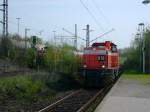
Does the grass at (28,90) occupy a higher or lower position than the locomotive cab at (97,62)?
lower

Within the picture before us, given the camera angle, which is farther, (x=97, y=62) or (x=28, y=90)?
(x=97, y=62)

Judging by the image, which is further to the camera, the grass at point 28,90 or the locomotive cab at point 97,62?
the locomotive cab at point 97,62

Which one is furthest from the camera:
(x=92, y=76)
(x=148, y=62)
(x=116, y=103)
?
(x=148, y=62)

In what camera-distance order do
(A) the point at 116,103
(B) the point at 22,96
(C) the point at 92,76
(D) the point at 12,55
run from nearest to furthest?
(A) the point at 116,103
(B) the point at 22,96
(C) the point at 92,76
(D) the point at 12,55

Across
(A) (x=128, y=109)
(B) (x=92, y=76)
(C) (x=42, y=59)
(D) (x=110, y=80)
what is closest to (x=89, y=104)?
(A) (x=128, y=109)

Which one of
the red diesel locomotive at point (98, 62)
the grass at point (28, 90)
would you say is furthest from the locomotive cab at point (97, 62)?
the grass at point (28, 90)

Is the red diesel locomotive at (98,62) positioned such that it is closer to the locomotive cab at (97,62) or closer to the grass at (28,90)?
the locomotive cab at (97,62)

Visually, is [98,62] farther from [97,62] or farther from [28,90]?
[28,90]

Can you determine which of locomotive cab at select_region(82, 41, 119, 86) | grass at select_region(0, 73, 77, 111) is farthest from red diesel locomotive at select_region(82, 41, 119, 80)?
grass at select_region(0, 73, 77, 111)

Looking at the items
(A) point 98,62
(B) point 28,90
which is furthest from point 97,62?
(B) point 28,90

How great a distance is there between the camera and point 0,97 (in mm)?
21984

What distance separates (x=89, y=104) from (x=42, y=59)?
29036 millimetres

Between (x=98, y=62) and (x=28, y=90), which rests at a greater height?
(x=98, y=62)

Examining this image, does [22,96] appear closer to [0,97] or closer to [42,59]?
[0,97]
